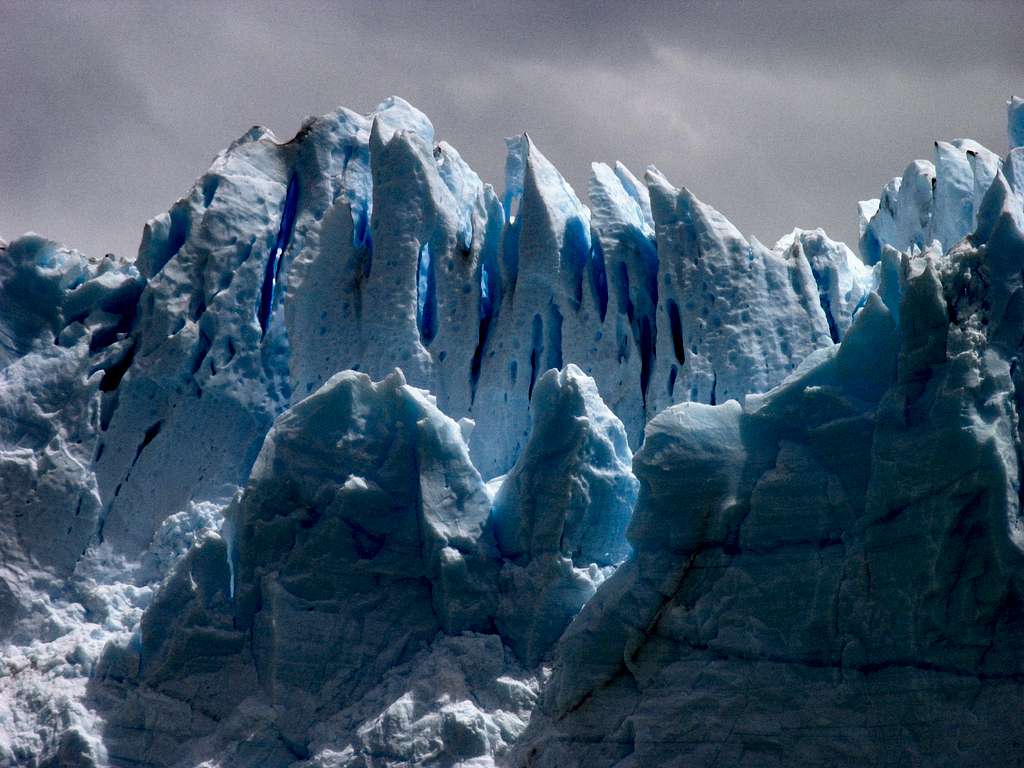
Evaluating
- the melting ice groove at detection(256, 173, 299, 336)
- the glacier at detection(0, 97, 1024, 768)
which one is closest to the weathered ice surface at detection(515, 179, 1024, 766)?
the glacier at detection(0, 97, 1024, 768)

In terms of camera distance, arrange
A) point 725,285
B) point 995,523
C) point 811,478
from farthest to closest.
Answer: point 725,285 → point 811,478 → point 995,523

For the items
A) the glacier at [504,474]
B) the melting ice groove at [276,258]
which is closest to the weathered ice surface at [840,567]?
the glacier at [504,474]

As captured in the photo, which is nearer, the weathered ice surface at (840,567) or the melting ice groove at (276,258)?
the weathered ice surface at (840,567)

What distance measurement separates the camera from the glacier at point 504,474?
9.54 m

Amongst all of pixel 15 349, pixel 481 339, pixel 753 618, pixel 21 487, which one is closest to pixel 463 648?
pixel 753 618

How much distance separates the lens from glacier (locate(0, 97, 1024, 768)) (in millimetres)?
9539

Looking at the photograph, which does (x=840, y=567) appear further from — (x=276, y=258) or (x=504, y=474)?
(x=276, y=258)

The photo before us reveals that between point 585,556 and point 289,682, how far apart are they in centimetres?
236

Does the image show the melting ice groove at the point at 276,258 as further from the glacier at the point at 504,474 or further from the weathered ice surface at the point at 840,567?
the weathered ice surface at the point at 840,567

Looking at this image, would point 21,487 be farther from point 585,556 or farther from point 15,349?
point 585,556

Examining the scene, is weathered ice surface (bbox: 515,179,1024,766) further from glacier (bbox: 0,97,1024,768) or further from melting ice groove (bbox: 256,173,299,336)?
melting ice groove (bbox: 256,173,299,336)

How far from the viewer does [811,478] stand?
32.5 ft

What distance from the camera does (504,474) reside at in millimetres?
12812

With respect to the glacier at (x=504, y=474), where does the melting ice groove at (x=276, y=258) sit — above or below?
above
